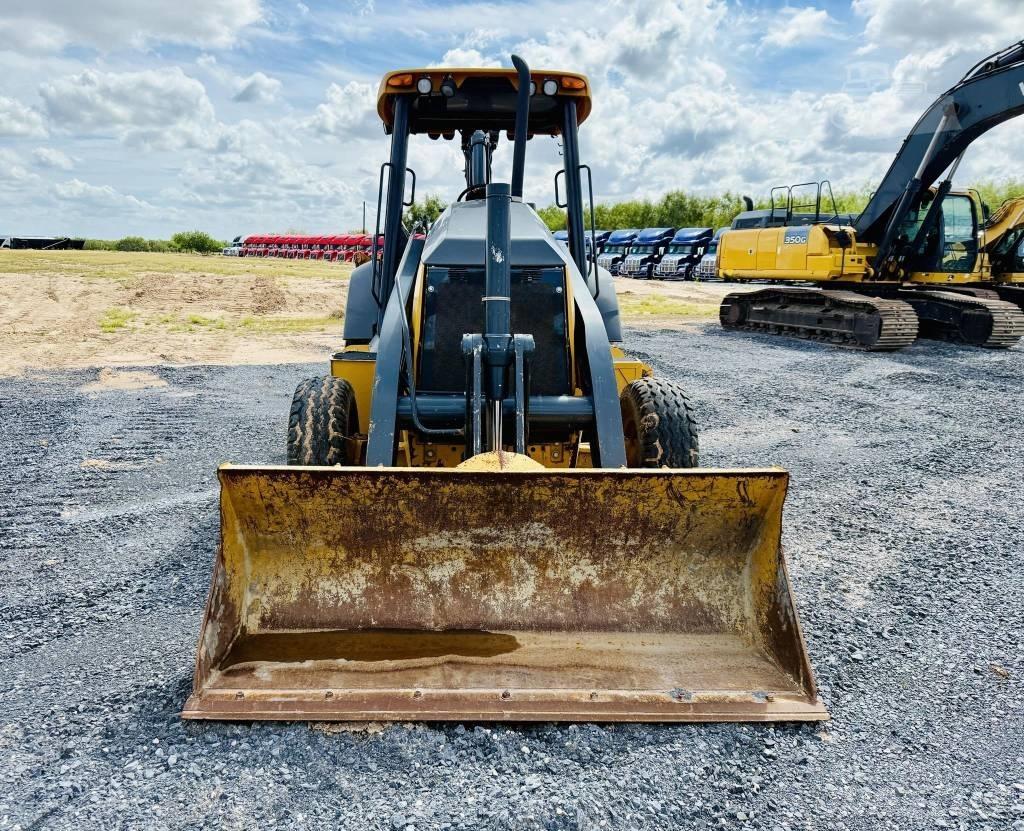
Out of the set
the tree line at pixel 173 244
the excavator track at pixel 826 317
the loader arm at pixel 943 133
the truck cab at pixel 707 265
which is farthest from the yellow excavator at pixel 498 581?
the tree line at pixel 173 244

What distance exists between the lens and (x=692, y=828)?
7.14 ft

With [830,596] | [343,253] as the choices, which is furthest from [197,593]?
[343,253]

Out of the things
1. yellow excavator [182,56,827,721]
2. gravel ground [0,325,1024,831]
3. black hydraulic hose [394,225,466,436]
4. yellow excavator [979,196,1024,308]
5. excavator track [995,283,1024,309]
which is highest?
yellow excavator [979,196,1024,308]

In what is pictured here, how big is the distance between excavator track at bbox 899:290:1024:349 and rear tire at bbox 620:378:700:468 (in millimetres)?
10238

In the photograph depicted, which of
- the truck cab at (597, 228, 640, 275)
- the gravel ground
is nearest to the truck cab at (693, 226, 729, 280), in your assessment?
the truck cab at (597, 228, 640, 275)

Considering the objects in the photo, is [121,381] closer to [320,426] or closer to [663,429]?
[320,426]

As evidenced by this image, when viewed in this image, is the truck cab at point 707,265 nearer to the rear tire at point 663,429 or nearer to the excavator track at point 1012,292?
the excavator track at point 1012,292

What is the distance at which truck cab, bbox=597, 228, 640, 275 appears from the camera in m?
33.3

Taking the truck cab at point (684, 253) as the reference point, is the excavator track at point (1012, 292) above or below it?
below

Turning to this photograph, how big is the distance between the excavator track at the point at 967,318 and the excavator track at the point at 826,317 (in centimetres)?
100

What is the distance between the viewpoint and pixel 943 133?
37.3ft

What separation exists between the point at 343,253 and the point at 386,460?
4775 centimetres

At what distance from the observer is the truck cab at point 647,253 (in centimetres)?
3194

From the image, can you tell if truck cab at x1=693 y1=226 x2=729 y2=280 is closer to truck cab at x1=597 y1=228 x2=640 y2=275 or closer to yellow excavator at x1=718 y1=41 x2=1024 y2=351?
truck cab at x1=597 y1=228 x2=640 y2=275
